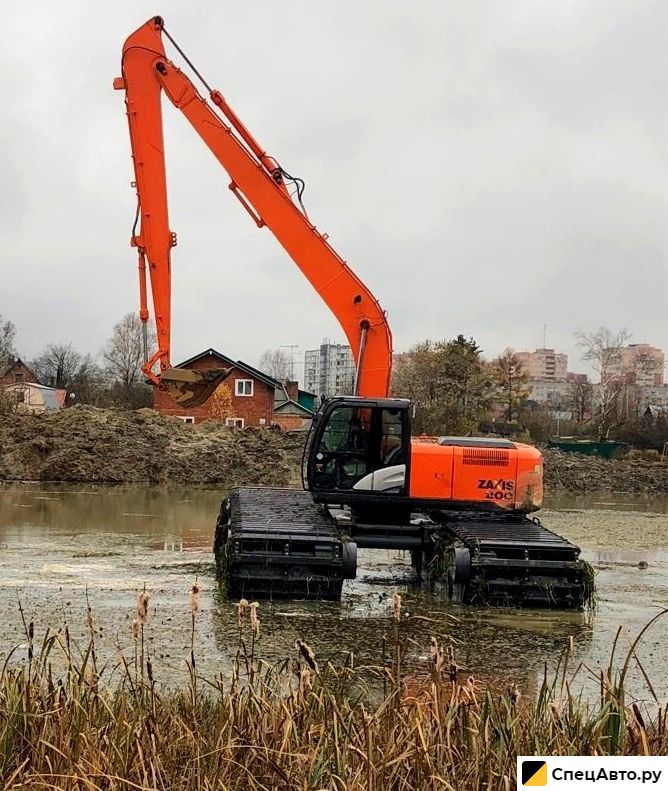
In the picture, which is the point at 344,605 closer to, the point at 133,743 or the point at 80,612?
the point at 80,612

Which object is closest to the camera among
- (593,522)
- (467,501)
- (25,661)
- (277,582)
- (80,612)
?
(25,661)

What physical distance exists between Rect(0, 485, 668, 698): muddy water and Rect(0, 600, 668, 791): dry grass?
61 cm

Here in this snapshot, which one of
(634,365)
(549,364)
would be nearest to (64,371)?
(634,365)

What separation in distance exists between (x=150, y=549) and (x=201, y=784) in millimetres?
10645

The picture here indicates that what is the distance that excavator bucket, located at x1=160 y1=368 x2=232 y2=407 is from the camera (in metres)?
14.2

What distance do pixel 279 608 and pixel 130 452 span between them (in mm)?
18567

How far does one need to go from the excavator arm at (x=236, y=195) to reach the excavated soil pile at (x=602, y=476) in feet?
58.5

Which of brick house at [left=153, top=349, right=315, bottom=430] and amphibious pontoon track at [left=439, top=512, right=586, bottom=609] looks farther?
brick house at [left=153, top=349, right=315, bottom=430]

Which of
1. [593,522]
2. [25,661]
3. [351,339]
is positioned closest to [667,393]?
[593,522]

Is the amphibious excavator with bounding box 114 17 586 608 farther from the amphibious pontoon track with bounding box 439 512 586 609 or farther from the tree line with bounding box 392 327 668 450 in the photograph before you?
the tree line with bounding box 392 327 668 450

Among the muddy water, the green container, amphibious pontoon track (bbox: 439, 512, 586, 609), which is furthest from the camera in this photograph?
the green container

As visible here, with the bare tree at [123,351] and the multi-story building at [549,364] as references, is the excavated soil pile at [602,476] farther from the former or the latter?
the multi-story building at [549,364]

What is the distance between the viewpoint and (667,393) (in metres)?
118

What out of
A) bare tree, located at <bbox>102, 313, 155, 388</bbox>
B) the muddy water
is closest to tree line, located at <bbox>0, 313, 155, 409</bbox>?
bare tree, located at <bbox>102, 313, 155, 388</bbox>
